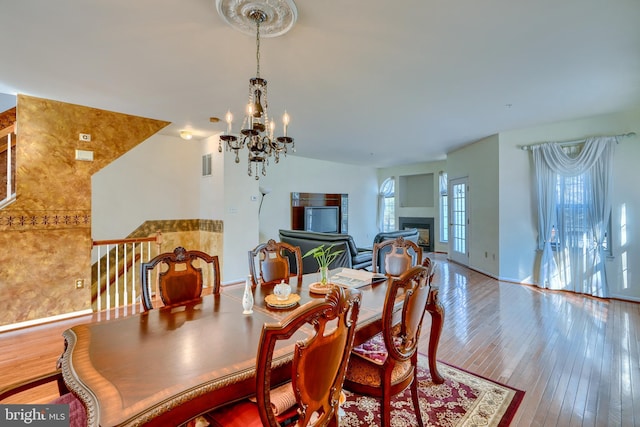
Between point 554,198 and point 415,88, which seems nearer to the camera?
point 415,88

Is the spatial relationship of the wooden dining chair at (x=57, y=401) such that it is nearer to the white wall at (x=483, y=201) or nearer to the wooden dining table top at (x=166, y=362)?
the wooden dining table top at (x=166, y=362)

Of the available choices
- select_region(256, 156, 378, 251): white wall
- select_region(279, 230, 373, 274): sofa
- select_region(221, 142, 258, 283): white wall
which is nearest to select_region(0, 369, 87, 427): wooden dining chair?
select_region(279, 230, 373, 274): sofa

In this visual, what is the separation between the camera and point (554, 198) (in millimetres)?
4488

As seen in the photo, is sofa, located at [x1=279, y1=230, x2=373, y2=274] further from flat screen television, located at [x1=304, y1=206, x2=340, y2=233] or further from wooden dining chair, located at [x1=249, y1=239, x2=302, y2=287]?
flat screen television, located at [x1=304, y1=206, x2=340, y2=233]

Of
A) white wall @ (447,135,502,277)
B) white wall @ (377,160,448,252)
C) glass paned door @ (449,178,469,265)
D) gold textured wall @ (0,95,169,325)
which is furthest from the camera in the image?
white wall @ (377,160,448,252)

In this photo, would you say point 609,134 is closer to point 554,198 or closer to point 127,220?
point 554,198

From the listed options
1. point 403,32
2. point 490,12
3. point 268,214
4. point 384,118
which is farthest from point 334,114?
point 268,214

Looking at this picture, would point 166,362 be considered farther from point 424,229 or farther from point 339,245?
point 424,229

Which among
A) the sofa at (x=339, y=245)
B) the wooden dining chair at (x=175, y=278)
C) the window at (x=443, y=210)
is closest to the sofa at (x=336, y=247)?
the sofa at (x=339, y=245)

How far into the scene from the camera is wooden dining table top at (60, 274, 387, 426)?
0.87m

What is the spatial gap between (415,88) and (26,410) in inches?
145

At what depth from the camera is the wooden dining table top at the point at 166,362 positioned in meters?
0.87

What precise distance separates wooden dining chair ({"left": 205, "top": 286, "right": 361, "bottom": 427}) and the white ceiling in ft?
6.26

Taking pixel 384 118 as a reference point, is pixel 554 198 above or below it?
below
